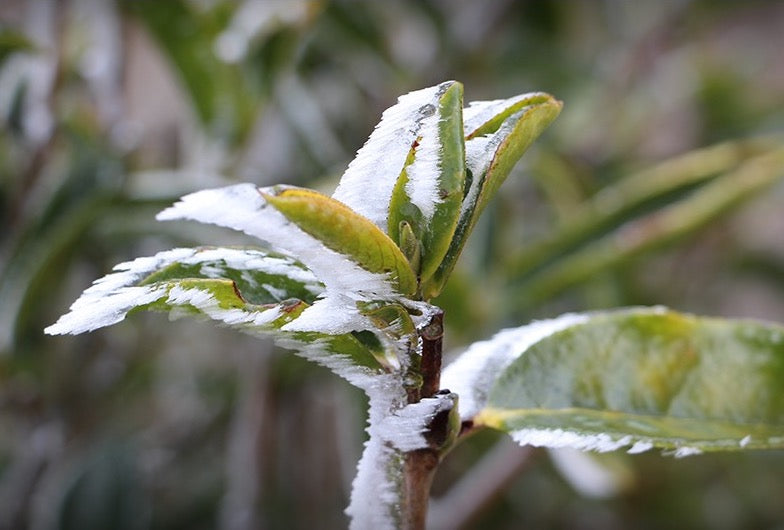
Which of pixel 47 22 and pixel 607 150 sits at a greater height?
pixel 607 150

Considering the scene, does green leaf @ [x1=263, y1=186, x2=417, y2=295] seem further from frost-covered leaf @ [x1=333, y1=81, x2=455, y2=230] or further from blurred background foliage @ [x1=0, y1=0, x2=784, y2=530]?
blurred background foliage @ [x1=0, y1=0, x2=784, y2=530]

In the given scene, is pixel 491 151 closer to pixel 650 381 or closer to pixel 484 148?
pixel 484 148

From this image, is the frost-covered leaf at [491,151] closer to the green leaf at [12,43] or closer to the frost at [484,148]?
the frost at [484,148]

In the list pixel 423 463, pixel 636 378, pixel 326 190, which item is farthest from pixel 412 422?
pixel 326 190

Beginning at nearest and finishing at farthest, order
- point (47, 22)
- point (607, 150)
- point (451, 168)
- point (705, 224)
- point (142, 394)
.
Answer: point (451, 168) < point (705, 224) < point (47, 22) < point (142, 394) < point (607, 150)

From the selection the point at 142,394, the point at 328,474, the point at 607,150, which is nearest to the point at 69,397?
the point at 142,394

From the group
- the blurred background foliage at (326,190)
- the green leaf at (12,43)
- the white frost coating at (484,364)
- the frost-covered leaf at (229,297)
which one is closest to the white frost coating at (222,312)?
the frost-covered leaf at (229,297)

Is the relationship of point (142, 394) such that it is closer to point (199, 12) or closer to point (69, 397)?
point (69, 397)
